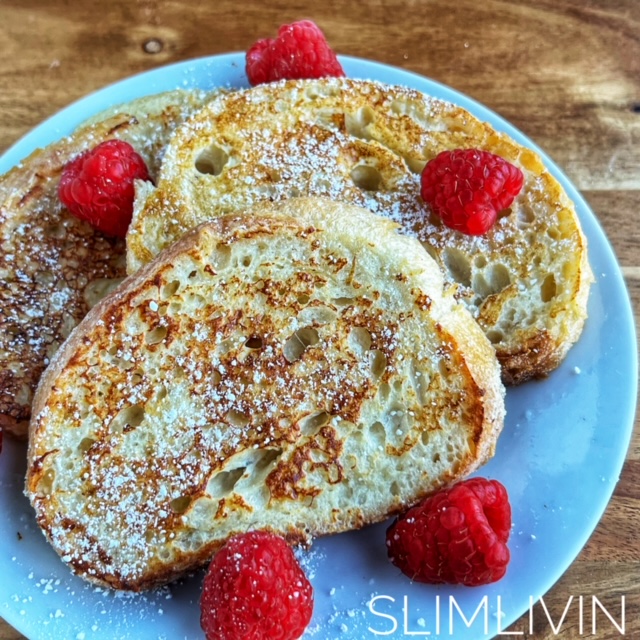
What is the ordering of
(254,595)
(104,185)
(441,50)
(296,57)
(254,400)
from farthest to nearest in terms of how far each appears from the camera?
(441,50)
(296,57)
(104,185)
(254,400)
(254,595)

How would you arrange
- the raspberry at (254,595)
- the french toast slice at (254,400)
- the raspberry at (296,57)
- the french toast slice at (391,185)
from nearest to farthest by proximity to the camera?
the raspberry at (254,595), the french toast slice at (254,400), the french toast slice at (391,185), the raspberry at (296,57)

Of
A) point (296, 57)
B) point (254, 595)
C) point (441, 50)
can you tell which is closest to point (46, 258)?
point (296, 57)

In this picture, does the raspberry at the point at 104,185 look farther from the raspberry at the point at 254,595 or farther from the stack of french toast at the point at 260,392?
the raspberry at the point at 254,595

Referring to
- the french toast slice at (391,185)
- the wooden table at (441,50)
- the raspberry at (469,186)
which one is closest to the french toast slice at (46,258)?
the french toast slice at (391,185)

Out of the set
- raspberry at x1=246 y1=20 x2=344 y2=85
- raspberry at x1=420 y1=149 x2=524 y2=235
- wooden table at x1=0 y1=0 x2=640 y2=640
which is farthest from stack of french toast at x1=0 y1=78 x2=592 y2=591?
wooden table at x1=0 y1=0 x2=640 y2=640

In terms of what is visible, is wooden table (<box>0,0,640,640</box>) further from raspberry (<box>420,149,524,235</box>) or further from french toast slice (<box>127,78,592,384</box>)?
raspberry (<box>420,149,524,235</box>)

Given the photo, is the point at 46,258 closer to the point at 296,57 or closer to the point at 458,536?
the point at 296,57

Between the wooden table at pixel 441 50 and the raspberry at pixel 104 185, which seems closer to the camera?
the raspberry at pixel 104 185
